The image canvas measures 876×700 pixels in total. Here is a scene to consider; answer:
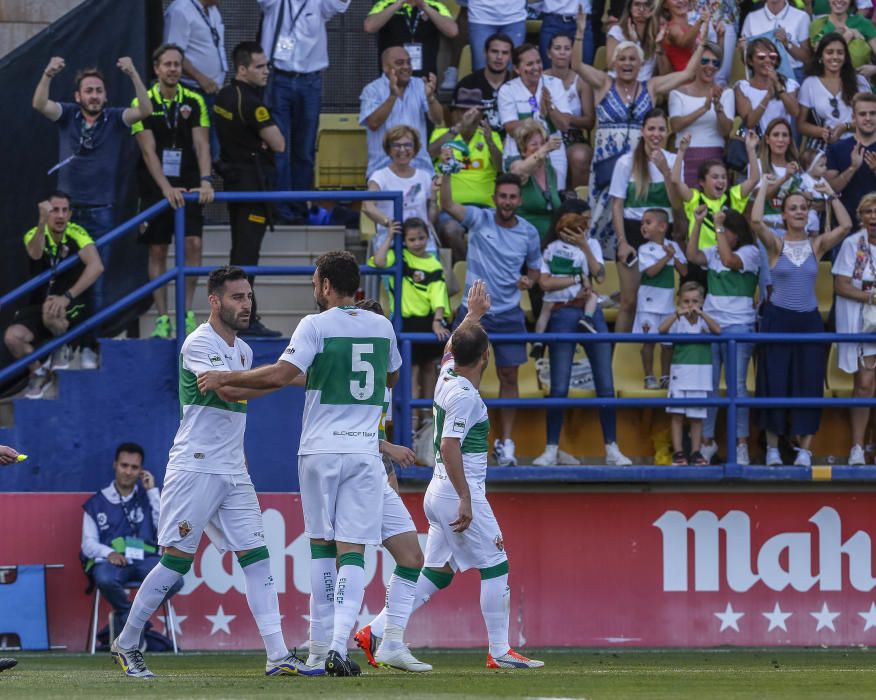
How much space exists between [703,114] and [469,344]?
589cm

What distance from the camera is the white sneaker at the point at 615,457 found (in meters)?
12.8

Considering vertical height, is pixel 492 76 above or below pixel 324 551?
above

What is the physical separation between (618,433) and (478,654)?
241 cm

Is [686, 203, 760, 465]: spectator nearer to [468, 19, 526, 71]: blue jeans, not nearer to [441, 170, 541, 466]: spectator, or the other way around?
[441, 170, 541, 466]: spectator

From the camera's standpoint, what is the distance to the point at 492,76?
48.2 ft

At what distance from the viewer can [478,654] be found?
472 inches

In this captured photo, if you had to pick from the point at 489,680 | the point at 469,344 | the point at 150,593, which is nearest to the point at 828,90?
the point at 469,344

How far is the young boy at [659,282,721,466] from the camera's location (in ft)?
41.7

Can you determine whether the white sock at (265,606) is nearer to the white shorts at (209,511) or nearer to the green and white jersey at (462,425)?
the white shorts at (209,511)

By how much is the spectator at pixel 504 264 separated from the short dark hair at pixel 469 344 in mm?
3277

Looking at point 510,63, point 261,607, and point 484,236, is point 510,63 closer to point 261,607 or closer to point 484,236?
point 484,236

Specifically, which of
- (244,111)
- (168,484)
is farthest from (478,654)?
(244,111)

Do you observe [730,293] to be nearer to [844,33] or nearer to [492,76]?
[492,76]

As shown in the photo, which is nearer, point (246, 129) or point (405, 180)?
point (246, 129)
